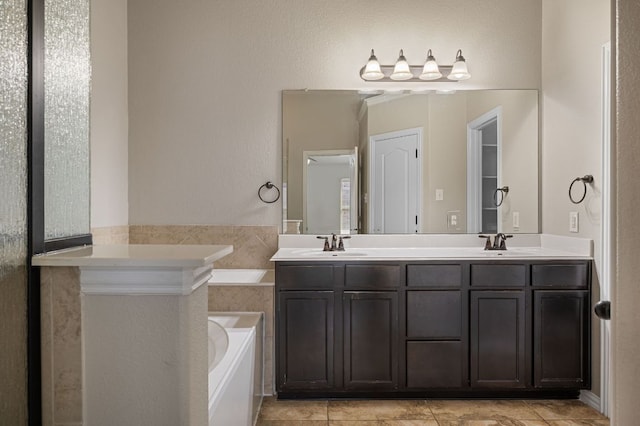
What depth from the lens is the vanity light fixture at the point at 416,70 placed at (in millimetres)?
3119

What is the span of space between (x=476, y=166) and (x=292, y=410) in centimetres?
209

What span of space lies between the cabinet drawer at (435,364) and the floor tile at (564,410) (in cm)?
48

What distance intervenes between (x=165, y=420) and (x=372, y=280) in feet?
6.22

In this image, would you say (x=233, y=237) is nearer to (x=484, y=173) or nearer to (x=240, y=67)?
(x=240, y=67)

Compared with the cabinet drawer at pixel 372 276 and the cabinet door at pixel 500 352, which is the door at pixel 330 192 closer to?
the cabinet drawer at pixel 372 276

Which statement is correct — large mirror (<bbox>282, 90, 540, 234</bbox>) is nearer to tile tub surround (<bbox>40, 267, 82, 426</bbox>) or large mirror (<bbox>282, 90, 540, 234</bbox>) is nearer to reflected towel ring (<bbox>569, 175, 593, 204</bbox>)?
reflected towel ring (<bbox>569, 175, 593, 204</bbox>)

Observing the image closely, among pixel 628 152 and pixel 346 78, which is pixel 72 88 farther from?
pixel 346 78

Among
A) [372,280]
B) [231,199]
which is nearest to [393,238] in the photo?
[372,280]

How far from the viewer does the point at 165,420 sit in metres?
0.90

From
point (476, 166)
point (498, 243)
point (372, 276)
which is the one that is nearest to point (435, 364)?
point (372, 276)

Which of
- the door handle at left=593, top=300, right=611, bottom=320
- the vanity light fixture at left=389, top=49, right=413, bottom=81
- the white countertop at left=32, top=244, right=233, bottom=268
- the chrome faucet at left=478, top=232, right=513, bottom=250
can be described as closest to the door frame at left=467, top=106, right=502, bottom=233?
the chrome faucet at left=478, top=232, right=513, bottom=250

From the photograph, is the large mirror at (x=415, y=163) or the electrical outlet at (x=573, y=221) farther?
the large mirror at (x=415, y=163)

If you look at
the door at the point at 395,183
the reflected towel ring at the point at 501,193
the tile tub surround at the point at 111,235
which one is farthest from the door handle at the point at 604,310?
the tile tub surround at the point at 111,235

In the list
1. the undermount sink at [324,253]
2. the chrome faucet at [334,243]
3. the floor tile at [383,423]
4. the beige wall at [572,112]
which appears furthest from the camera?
the chrome faucet at [334,243]
